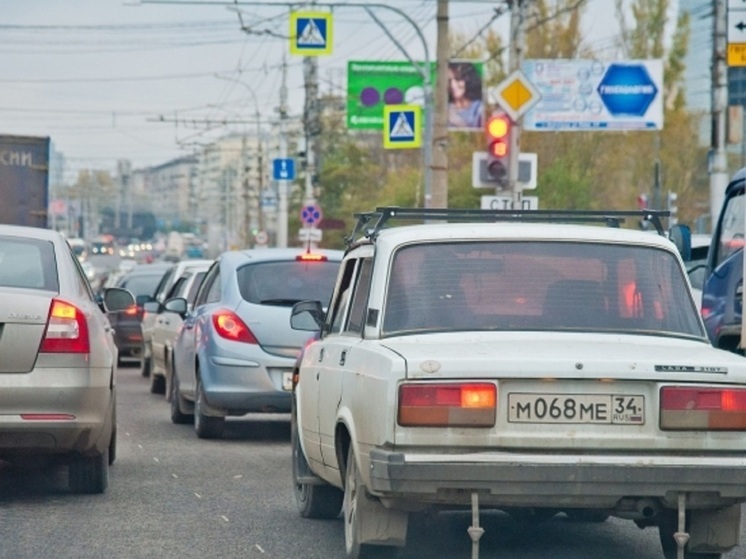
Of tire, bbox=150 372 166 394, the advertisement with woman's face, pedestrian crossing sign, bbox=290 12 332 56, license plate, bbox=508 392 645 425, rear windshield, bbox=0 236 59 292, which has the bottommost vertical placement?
tire, bbox=150 372 166 394

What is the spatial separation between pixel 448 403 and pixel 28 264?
4.24 metres

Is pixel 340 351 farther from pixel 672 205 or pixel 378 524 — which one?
pixel 672 205

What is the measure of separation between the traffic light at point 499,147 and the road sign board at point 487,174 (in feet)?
0.48

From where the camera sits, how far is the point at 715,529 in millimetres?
7961

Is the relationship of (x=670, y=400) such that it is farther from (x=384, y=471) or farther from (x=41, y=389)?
(x=41, y=389)

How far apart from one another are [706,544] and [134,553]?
268cm

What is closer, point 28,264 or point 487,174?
point 28,264

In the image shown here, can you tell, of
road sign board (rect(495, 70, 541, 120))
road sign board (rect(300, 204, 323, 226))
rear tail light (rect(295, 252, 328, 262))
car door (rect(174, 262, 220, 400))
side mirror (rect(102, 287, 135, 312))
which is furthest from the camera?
road sign board (rect(300, 204, 323, 226))

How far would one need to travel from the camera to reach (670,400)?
754cm

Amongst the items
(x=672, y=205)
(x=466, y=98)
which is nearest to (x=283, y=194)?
(x=672, y=205)

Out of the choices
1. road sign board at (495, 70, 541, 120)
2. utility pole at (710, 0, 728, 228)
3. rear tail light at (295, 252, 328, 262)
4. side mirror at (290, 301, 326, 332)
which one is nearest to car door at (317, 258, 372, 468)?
side mirror at (290, 301, 326, 332)

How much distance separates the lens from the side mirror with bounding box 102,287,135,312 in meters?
12.5

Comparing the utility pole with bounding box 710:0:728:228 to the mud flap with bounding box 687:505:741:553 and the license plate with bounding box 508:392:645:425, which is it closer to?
the mud flap with bounding box 687:505:741:553

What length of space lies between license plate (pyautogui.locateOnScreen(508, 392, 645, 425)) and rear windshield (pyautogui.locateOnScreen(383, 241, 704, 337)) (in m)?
0.61
